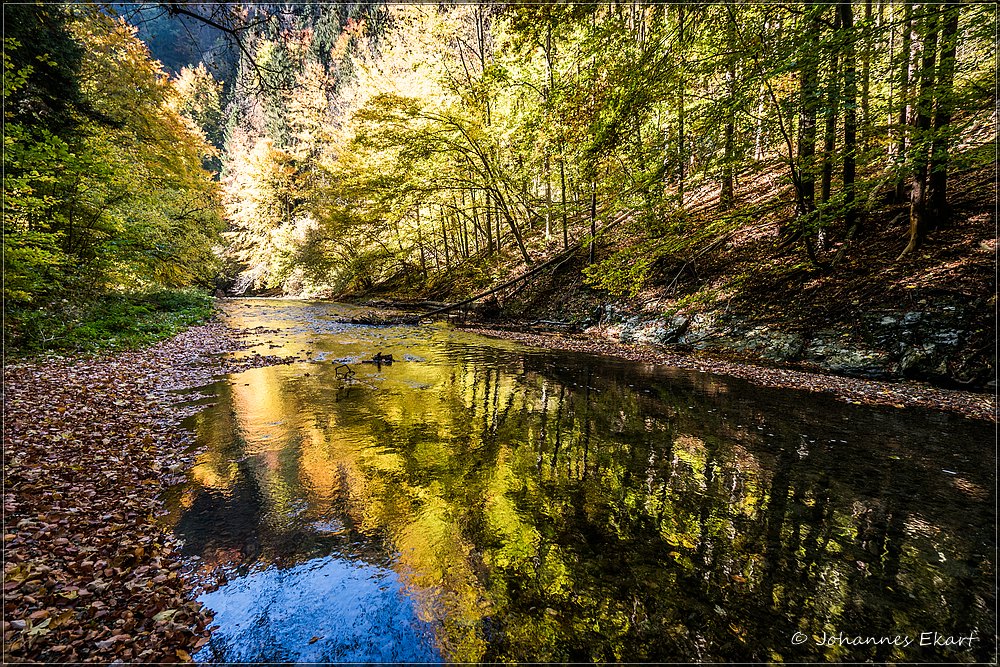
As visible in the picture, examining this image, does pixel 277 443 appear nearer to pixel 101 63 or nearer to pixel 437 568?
pixel 437 568

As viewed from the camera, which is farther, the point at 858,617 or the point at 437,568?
the point at 437,568

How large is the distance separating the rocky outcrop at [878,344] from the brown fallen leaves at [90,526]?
13688 mm

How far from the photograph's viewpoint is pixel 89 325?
1223 cm

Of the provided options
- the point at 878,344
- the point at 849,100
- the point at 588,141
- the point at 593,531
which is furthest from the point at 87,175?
the point at 878,344

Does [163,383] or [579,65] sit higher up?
[579,65]

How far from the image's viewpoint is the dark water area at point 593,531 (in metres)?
3.09

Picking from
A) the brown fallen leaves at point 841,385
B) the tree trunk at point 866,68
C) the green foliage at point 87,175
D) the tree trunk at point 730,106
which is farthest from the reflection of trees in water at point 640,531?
the green foliage at point 87,175

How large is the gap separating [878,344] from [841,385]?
1940 millimetres

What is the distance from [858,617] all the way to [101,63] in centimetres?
2930

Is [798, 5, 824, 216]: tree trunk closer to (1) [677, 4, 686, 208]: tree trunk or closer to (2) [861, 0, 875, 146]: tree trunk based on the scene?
(2) [861, 0, 875, 146]: tree trunk

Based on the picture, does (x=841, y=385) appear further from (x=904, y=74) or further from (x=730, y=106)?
(x=904, y=74)

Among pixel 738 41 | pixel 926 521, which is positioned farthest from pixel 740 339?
pixel 926 521

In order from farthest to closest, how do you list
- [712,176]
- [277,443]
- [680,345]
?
1. [680,345]
2. [712,176]
3. [277,443]

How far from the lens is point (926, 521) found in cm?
444
